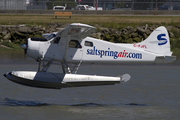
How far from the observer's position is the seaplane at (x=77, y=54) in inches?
482

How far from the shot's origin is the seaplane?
12.2m

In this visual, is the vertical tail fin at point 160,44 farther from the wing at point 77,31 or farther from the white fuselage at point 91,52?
the wing at point 77,31

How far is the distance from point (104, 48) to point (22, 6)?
4394 centimetres

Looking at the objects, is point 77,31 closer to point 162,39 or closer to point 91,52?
point 91,52

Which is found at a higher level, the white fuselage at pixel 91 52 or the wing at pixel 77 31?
the wing at pixel 77 31

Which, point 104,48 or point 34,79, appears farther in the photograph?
point 104,48

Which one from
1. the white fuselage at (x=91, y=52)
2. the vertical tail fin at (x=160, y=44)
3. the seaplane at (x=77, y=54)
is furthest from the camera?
the vertical tail fin at (x=160, y=44)

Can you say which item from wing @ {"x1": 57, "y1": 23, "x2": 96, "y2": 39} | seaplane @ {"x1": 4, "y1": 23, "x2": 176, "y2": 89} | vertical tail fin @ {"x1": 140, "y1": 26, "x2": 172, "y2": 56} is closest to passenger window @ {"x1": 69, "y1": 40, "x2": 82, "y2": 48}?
seaplane @ {"x1": 4, "y1": 23, "x2": 176, "y2": 89}

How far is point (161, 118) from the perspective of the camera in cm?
1114

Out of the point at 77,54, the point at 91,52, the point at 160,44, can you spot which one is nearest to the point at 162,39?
the point at 160,44

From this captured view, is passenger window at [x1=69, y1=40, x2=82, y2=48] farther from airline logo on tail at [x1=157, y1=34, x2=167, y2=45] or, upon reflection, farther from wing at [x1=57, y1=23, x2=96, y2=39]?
airline logo on tail at [x1=157, y1=34, x2=167, y2=45]

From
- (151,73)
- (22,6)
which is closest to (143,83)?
(151,73)

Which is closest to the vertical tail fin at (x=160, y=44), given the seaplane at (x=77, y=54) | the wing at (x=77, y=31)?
the seaplane at (x=77, y=54)

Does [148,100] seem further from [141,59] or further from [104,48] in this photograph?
[104,48]
